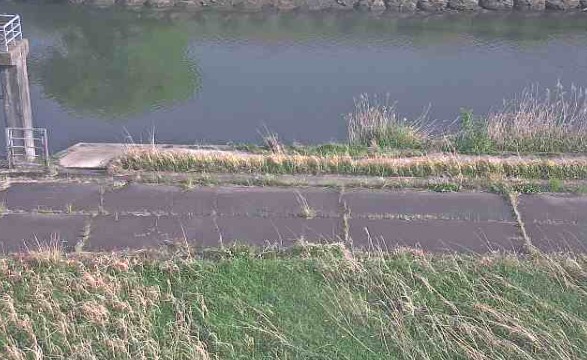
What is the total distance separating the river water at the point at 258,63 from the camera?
59.7ft

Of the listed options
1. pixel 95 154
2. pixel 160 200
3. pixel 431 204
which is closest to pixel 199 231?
pixel 160 200

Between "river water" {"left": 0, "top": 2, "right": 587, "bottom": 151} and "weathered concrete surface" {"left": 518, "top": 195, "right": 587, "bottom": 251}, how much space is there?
667 centimetres

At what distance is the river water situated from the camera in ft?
59.7

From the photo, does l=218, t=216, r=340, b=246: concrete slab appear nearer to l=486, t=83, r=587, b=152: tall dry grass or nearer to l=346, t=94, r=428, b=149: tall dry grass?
l=346, t=94, r=428, b=149: tall dry grass

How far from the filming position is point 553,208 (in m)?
10.8

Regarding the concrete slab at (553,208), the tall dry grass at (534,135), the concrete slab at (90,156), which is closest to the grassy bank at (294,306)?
the concrete slab at (553,208)

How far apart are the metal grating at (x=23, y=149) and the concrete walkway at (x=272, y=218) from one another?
33.5 inches

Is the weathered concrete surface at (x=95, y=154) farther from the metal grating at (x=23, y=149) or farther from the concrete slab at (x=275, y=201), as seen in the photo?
the concrete slab at (x=275, y=201)

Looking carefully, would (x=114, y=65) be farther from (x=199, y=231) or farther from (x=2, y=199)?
(x=199, y=231)

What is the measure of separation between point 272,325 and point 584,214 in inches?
186

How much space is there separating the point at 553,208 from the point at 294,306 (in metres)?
4.10

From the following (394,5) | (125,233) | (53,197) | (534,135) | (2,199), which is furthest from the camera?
(394,5)

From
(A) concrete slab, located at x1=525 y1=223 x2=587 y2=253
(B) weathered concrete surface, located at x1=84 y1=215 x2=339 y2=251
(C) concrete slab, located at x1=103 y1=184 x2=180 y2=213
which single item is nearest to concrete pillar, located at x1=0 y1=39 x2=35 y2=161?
(C) concrete slab, located at x1=103 y1=184 x2=180 y2=213

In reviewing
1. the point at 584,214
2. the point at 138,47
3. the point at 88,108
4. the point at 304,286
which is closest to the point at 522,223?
the point at 584,214
